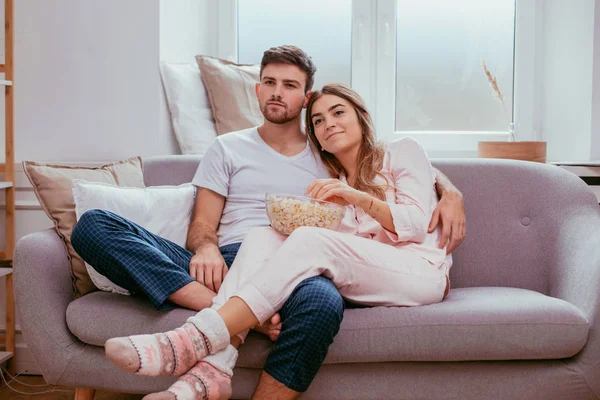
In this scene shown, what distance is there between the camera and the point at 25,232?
2.71m

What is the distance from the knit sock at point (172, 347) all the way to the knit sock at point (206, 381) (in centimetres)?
2

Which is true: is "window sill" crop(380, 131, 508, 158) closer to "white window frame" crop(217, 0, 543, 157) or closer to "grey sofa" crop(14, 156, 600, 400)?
"white window frame" crop(217, 0, 543, 157)

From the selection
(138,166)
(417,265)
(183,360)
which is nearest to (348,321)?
(417,265)

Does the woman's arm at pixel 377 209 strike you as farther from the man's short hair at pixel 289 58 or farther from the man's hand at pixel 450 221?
the man's short hair at pixel 289 58

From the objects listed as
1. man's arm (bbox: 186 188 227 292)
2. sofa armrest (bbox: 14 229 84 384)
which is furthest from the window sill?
sofa armrest (bbox: 14 229 84 384)

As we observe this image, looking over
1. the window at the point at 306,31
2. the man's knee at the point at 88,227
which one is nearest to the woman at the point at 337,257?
the man's knee at the point at 88,227

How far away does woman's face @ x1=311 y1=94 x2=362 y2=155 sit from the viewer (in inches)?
84.4

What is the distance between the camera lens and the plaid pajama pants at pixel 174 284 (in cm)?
162

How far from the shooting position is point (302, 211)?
1.91 meters

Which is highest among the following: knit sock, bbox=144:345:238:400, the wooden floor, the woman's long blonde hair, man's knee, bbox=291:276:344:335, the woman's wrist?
the woman's long blonde hair

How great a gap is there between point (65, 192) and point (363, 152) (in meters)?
0.94

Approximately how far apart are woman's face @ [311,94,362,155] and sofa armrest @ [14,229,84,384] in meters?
0.91

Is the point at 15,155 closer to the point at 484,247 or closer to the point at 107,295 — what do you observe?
the point at 107,295

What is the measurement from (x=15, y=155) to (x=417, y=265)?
1756 millimetres
